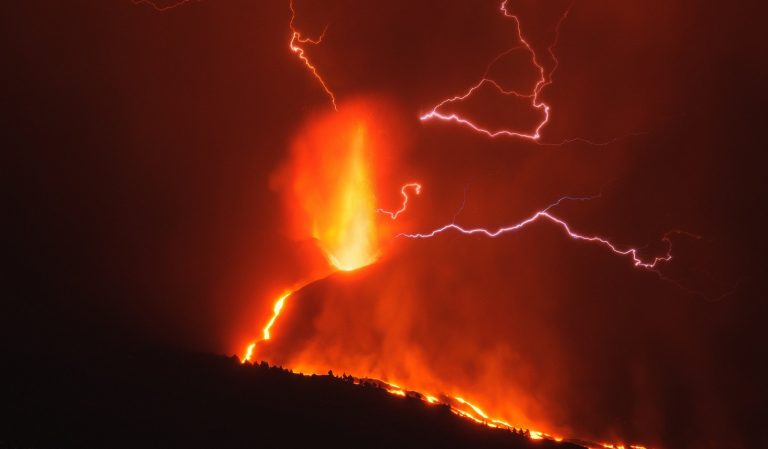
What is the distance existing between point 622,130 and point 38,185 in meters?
8.52

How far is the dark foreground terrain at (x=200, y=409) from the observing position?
4645 mm

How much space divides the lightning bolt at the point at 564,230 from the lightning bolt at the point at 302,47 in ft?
8.23

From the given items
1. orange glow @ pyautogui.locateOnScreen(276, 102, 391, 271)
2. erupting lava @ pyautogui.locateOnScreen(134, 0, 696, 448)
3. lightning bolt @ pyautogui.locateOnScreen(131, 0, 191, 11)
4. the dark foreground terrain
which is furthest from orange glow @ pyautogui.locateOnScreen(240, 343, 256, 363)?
lightning bolt @ pyautogui.locateOnScreen(131, 0, 191, 11)

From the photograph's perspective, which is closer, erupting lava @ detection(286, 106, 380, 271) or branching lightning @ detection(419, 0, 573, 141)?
branching lightning @ detection(419, 0, 573, 141)

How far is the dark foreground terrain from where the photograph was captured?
15.2ft

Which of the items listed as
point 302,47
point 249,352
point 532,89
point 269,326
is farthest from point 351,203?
point 532,89

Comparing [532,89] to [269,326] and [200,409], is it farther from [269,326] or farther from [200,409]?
[200,409]

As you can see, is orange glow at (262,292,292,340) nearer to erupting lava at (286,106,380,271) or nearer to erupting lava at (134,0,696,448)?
erupting lava at (134,0,696,448)

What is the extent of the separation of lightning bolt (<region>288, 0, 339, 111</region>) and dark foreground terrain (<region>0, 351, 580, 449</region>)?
13.8ft

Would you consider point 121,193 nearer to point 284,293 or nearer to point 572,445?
point 284,293

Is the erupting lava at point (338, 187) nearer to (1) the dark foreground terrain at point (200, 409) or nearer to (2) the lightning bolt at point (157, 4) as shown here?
(1) the dark foreground terrain at point (200, 409)

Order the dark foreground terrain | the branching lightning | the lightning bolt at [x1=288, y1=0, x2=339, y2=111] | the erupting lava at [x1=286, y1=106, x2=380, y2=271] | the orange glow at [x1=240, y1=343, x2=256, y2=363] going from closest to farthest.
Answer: the dark foreground terrain < the orange glow at [x1=240, y1=343, x2=256, y2=363] < the branching lightning < the lightning bolt at [x1=288, y1=0, x2=339, y2=111] < the erupting lava at [x1=286, y1=106, x2=380, y2=271]

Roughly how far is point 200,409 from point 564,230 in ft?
18.3

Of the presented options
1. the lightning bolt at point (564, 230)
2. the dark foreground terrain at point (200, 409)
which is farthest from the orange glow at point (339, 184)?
the dark foreground terrain at point (200, 409)
